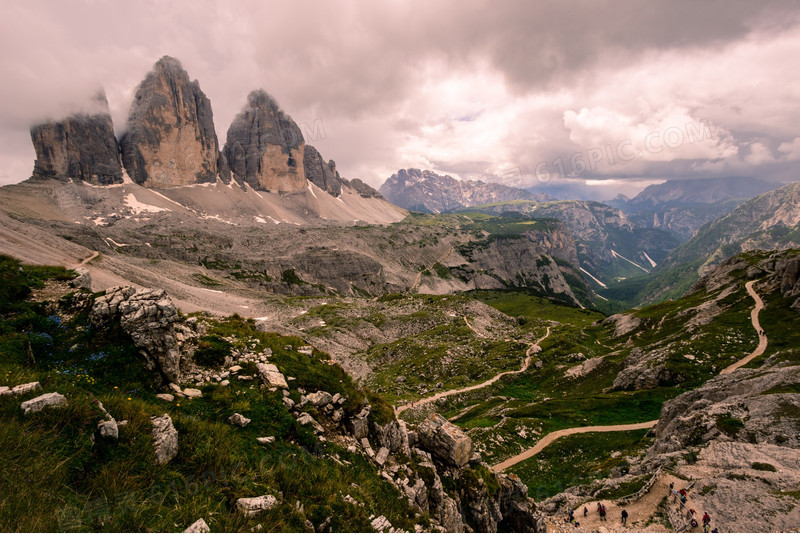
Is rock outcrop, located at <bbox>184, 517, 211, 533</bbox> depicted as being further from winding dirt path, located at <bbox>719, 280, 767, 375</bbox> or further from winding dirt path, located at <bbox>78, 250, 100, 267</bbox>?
winding dirt path, located at <bbox>78, 250, 100, 267</bbox>

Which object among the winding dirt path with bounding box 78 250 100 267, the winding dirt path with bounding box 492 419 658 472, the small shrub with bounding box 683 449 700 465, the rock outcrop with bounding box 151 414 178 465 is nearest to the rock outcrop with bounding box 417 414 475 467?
the rock outcrop with bounding box 151 414 178 465

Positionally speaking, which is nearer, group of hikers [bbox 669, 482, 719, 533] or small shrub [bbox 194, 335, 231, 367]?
small shrub [bbox 194, 335, 231, 367]

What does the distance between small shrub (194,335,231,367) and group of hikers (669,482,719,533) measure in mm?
31162

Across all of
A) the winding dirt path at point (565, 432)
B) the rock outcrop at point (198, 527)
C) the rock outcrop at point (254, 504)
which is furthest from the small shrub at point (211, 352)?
the winding dirt path at point (565, 432)

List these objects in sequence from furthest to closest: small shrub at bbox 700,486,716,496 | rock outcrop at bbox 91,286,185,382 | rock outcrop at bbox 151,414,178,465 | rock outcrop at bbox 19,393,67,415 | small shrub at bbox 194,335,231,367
→ small shrub at bbox 700,486,716,496, small shrub at bbox 194,335,231,367, rock outcrop at bbox 91,286,185,382, rock outcrop at bbox 151,414,178,465, rock outcrop at bbox 19,393,67,415

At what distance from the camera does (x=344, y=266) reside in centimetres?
19438

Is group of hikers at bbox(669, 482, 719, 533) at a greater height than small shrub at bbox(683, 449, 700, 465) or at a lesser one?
greater

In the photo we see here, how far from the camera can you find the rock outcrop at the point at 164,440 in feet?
29.2

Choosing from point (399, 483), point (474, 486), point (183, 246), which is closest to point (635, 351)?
point (474, 486)

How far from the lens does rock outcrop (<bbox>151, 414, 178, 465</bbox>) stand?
29.2 ft

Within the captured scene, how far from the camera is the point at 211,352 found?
15.5 metres

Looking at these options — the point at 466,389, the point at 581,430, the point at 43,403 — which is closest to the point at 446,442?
the point at 43,403

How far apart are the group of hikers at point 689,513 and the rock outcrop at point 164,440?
3093 cm

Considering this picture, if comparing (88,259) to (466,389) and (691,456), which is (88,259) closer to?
(466,389)
